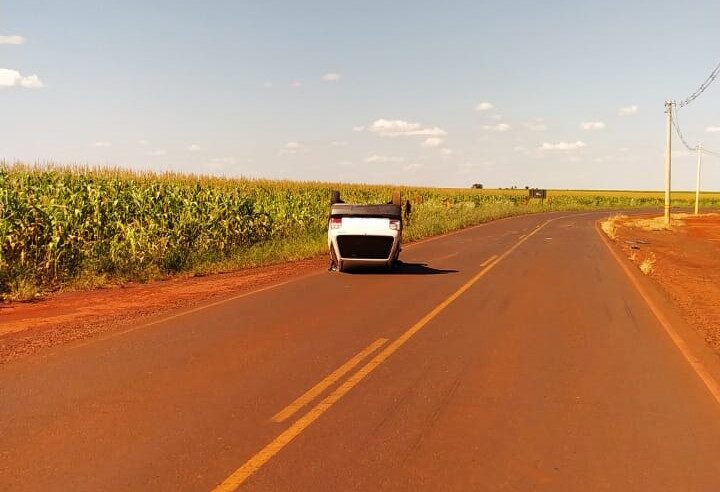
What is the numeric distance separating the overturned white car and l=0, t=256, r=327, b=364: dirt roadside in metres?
1.40

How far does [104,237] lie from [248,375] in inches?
438

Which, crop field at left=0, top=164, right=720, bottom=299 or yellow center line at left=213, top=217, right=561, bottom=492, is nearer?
yellow center line at left=213, top=217, right=561, bottom=492

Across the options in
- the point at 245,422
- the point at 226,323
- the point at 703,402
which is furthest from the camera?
the point at 226,323

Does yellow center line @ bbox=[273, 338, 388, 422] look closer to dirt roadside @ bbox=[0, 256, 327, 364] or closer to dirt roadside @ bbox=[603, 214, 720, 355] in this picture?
dirt roadside @ bbox=[0, 256, 327, 364]

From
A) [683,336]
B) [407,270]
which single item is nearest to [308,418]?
[683,336]

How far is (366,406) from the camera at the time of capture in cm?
608

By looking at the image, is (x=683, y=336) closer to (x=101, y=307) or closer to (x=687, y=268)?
(x=101, y=307)

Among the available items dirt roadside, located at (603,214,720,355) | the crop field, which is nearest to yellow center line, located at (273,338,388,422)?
dirt roadside, located at (603,214,720,355)

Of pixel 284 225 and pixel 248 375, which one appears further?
pixel 284 225

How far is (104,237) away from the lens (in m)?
16.9

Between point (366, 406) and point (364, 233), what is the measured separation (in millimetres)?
10762

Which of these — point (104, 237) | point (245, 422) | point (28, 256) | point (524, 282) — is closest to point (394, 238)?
point (524, 282)

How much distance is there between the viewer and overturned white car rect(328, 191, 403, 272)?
16.6 meters

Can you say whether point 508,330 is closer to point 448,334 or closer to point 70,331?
point 448,334
